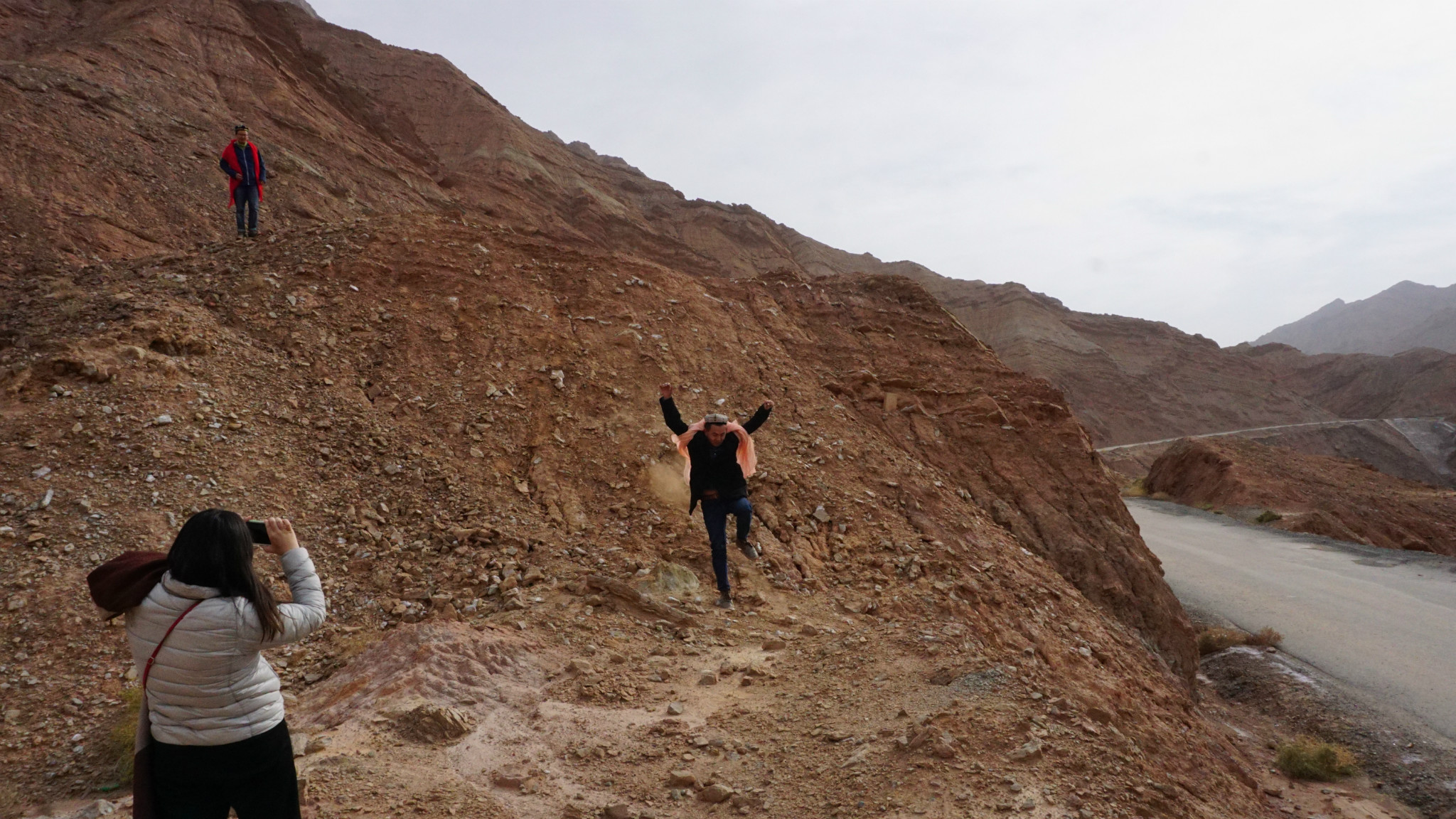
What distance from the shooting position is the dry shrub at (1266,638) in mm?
13562

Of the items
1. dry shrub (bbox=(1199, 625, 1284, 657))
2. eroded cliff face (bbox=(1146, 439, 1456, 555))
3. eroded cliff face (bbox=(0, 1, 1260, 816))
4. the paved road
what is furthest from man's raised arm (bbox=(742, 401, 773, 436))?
eroded cliff face (bbox=(1146, 439, 1456, 555))

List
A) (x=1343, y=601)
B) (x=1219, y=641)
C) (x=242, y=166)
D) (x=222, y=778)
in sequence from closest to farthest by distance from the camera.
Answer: (x=222, y=778) < (x=242, y=166) < (x=1219, y=641) < (x=1343, y=601)

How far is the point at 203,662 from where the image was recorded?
236cm

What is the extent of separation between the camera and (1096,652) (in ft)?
24.3

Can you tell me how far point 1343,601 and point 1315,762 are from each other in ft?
27.4

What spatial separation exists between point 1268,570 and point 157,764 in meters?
21.6

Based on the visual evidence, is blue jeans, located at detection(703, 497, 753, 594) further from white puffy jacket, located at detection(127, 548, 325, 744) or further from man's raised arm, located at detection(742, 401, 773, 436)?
white puffy jacket, located at detection(127, 548, 325, 744)

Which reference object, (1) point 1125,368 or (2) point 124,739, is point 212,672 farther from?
(1) point 1125,368

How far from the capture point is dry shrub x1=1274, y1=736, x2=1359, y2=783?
888 centimetres

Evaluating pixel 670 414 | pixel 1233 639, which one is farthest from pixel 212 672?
pixel 1233 639

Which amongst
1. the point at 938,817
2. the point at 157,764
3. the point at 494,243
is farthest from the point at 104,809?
the point at 494,243

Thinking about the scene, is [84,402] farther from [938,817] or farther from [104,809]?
[938,817]

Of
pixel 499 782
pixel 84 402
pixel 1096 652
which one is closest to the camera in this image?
pixel 499 782

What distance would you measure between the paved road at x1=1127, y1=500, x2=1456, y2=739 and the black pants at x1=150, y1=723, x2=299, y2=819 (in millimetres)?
12945
